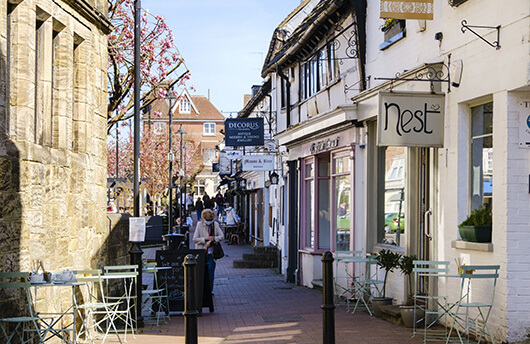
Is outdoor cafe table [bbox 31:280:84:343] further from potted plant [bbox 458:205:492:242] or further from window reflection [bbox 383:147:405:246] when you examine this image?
window reflection [bbox 383:147:405:246]

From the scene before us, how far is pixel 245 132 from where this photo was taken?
92.8 feet

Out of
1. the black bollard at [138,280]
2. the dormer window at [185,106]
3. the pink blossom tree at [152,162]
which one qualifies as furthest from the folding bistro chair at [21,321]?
the dormer window at [185,106]

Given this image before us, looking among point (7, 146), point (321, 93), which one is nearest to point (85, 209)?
point (7, 146)

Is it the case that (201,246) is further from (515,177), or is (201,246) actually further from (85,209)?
(515,177)

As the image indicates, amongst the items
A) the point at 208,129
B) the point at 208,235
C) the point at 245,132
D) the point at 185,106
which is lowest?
the point at 208,235

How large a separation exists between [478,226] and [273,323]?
3.93 meters

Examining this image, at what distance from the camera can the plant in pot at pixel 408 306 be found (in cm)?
1148

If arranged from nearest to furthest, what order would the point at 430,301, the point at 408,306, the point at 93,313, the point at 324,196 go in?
the point at 93,313 < the point at 408,306 < the point at 430,301 < the point at 324,196

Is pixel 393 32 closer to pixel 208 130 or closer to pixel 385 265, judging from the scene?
pixel 385 265

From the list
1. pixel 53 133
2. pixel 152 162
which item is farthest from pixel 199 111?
pixel 53 133

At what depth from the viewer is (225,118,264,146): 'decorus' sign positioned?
28.1 meters

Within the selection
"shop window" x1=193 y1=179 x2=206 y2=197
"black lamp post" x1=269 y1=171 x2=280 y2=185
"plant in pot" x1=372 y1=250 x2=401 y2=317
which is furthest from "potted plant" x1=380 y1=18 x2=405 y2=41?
"shop window" x1=193 y1=179 x2=206 y2=197

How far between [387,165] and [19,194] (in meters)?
7.88

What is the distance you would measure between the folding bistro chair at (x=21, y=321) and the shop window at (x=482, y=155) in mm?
5685
